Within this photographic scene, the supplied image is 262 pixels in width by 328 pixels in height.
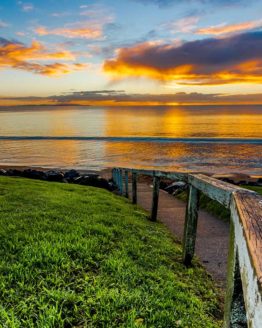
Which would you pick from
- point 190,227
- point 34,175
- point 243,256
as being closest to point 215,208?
point 190,227

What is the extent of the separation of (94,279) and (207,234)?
16.3 feet

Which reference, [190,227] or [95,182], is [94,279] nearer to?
[190,227]

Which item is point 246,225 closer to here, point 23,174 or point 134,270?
point 134,270

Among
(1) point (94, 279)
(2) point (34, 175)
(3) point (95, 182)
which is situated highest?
(1) point (94, 279)

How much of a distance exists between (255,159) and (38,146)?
2647cm

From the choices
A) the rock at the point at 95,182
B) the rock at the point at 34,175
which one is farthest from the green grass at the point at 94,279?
the rock at the point at 34,175

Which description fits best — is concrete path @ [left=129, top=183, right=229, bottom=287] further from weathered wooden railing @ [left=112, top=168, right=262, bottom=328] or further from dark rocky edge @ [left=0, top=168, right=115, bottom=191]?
dark rocky edge @ [left=0, top=168, right=115, bottom=191]

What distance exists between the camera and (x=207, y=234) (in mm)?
8305

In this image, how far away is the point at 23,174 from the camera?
2088 centimetres

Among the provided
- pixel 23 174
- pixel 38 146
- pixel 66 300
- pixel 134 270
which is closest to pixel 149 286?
pixel 134 270

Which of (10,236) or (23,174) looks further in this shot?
(23,174)

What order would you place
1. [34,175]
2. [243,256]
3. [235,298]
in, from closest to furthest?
[243,256] → [235,298] → [34,175]

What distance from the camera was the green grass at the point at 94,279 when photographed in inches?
128

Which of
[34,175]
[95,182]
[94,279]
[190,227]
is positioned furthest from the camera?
[34,175]
